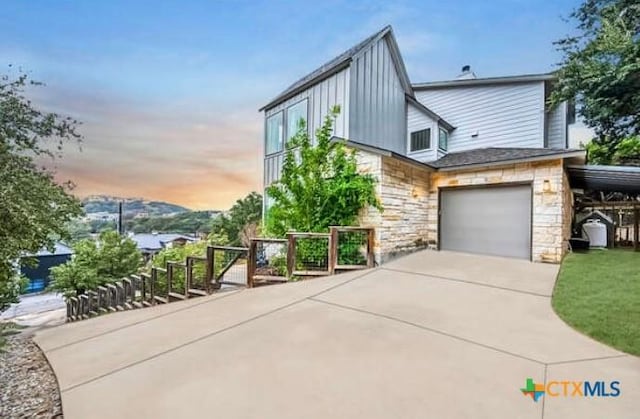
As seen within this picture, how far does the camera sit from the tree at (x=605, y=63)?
5.05 metres

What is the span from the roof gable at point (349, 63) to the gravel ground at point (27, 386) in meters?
8.82

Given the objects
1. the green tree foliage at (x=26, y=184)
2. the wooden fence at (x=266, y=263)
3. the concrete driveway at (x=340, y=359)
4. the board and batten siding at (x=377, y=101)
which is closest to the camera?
the concrete driveway at (x=340, y=359)

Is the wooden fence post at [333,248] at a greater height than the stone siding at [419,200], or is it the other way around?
the stone siding at [419,200]

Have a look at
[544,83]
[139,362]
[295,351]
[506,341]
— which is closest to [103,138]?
[139,362]

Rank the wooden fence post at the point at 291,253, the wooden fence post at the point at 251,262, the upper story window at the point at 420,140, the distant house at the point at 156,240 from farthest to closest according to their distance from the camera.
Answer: the distant house at the point at 156,240 < the upper story window at the point at 420,140 < the wooden fence post at the point at 291,253 < the wooden fence post at the point at 251,262

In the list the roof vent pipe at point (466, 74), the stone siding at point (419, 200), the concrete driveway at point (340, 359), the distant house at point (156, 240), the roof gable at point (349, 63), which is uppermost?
the roof vent pipe at point (466, 74)

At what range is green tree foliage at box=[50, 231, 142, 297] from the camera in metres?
12.9

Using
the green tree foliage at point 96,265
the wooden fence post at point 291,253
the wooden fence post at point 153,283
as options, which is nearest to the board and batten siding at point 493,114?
the wooden fence post at point 291,253

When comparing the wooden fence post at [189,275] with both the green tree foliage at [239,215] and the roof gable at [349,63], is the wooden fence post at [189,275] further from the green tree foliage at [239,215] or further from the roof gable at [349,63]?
the green tree foliage at [239,215]

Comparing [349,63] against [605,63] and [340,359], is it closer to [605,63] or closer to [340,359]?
[605,63]

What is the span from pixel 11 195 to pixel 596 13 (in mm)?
11706

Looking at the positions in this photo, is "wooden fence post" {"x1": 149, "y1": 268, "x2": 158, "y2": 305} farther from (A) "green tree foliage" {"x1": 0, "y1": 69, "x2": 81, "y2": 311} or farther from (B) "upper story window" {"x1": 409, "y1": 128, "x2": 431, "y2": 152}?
(B) "upper story window" {"x1": 409, "y1": 128, "x2": 431, "y2": 152}

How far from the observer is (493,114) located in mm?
10656

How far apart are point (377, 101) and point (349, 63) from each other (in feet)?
5.14
